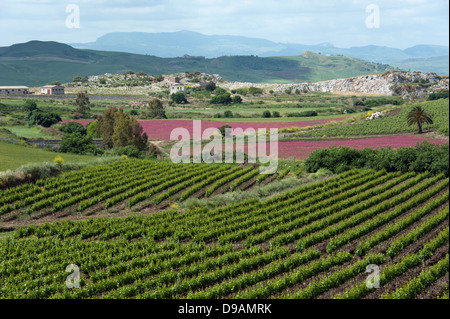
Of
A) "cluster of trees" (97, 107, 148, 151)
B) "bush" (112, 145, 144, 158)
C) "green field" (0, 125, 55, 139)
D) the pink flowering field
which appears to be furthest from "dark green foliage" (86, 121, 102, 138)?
"bush" (112, 145, 144, 158)

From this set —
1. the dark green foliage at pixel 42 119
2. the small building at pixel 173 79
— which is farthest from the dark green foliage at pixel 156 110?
the small building at pixel 173 79

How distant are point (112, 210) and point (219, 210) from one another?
5.77 meters

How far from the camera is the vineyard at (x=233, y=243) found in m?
15.1

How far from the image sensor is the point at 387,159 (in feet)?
111

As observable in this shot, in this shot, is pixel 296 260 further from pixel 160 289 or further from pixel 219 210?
pixel 219 210

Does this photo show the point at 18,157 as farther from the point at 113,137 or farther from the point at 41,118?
the point at 41,118

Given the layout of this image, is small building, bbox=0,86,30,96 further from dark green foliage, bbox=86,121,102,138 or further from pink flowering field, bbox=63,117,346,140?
dark green foliage, bbox=86,121,102,138

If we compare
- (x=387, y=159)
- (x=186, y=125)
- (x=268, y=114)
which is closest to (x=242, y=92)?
(x=268, y=114)

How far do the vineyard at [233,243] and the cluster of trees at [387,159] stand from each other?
292cm

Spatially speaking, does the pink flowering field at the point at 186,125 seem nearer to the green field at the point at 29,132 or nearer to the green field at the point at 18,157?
the green field at the point at 29,132

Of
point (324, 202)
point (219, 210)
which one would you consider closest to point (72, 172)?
point (219, 210)

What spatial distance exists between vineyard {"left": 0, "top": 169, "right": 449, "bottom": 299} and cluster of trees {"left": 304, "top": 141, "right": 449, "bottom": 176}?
115 inches
